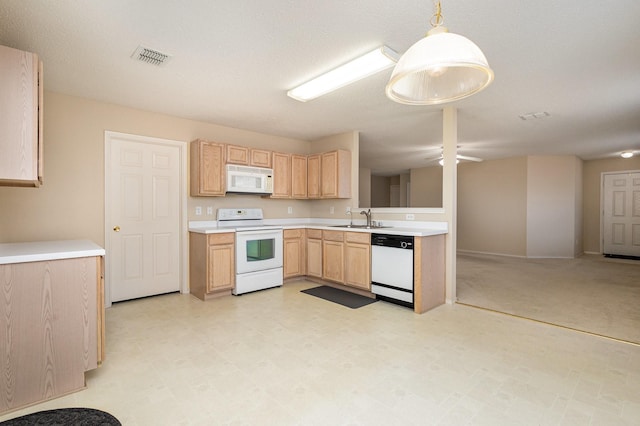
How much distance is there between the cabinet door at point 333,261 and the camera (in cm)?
449

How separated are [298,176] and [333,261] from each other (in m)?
1.60

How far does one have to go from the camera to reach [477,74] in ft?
4.97

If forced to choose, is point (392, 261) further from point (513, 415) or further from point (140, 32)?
point (140, 32)

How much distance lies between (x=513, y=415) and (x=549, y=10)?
8.12 feet

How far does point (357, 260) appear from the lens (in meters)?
4.26

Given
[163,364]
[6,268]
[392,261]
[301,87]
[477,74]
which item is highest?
[301,87]

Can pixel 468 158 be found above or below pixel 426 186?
above

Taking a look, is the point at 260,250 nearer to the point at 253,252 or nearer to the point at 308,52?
the point at 253,252

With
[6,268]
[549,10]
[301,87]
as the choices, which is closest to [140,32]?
[301,87]

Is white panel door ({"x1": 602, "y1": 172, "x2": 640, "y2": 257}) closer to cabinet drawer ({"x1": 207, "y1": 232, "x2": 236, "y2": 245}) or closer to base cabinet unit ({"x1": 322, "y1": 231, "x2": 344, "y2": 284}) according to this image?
base cabinet unit ({"x1": 322, "y1": 231, "x2": 344, "y2": 284})

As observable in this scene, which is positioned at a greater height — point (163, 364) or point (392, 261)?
point (392, 261)

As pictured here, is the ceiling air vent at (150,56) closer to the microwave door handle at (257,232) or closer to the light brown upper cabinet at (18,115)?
the light brown upper cabinet at (18,115)

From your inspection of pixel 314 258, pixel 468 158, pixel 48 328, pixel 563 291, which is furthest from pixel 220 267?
pixel 468 158

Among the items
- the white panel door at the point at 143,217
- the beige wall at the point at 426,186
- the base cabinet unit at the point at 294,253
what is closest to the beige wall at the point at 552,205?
the beige wall at the point at 426,186
